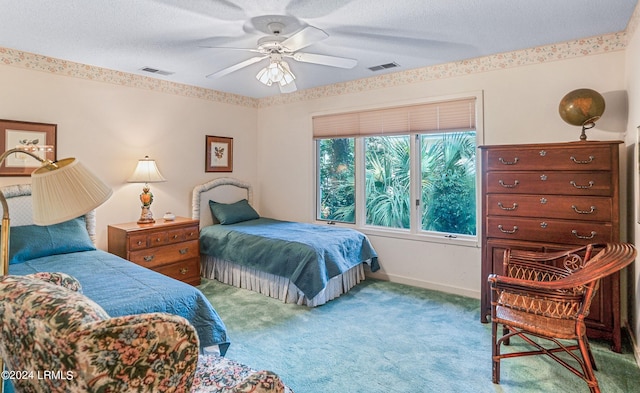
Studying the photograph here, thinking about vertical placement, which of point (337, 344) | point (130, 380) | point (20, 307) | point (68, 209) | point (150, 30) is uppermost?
point (150, 30)

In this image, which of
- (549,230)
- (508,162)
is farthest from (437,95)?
(549,230)

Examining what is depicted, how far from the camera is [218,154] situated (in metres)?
4.95

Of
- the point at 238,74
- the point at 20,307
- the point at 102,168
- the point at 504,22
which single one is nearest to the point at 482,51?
the point at 504,22

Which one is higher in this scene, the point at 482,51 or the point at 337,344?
the point at 482,51

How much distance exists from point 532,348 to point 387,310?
1178mm

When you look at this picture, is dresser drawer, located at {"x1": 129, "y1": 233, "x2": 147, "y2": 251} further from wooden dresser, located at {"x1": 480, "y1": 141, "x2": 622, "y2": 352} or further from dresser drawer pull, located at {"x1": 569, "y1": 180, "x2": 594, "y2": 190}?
dresser drawer pull, located at {"x1": 569, "y1": 180, "x2": 594, "y2": 190}

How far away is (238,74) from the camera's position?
4.07 m

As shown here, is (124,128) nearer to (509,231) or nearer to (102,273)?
(102,273)

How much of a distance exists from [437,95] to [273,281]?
2.59 metres

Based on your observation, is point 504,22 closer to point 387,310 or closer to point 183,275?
point 387,310

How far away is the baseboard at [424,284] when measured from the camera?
3.71 m

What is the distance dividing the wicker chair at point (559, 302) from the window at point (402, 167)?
4.36ft

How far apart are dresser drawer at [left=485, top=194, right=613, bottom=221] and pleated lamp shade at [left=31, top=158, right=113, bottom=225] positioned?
2.85 meters

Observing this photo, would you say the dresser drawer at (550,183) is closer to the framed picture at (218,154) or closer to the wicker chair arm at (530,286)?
the wicker chair arm at (530,286)
